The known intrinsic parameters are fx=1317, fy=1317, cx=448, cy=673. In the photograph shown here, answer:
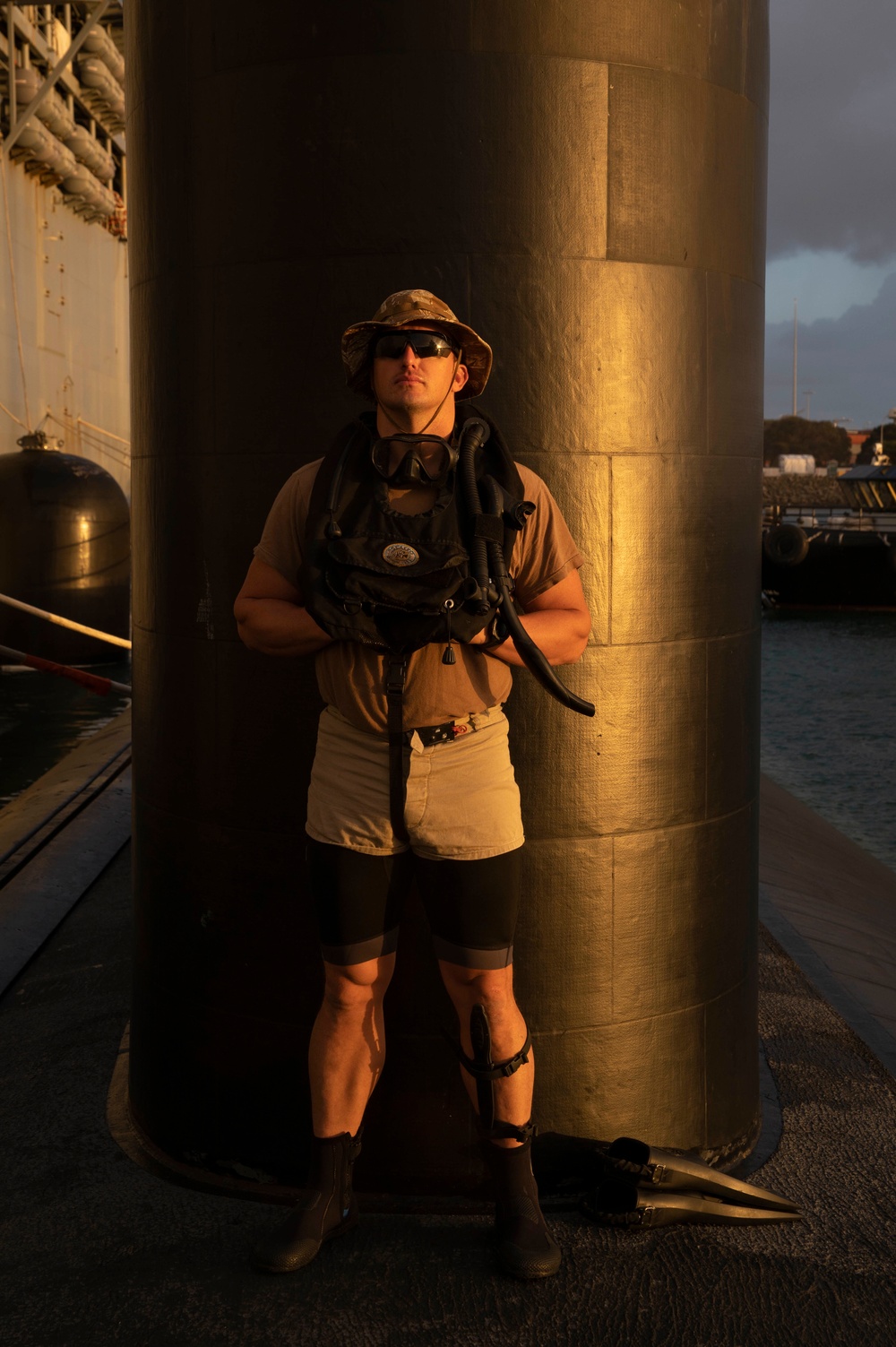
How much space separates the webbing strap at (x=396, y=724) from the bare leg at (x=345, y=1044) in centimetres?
42

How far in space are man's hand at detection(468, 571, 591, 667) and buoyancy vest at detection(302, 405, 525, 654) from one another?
0.14 metres

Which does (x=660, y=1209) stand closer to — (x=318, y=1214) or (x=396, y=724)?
(x=318, y=1214)

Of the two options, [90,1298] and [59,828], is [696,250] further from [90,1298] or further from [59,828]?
[59,828]

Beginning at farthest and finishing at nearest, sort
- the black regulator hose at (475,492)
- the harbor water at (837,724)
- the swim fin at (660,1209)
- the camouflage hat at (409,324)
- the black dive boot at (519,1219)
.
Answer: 1. the harbor water at (837,724)
2. the swim fin at (660,1209)
3. the black dive boot at (519,1219)
4. the camouflage hat at (409,324)
5. the black regulator hose at (475,492)

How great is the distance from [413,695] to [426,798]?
0.23 meters

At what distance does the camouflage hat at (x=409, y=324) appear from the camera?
292cm

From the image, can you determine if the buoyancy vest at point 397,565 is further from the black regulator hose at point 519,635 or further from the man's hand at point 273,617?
the man's hand at point 273,617

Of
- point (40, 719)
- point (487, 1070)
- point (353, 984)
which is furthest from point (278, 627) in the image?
point (40, 719)

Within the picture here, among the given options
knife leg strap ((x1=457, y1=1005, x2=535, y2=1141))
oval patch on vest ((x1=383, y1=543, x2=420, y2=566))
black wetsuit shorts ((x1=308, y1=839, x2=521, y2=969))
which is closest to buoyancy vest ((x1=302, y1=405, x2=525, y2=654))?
oval patch on vest ((x1=383, y1=543, x2=420, y2=566))

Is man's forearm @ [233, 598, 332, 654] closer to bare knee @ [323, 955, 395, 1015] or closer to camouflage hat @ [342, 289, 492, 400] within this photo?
camouflage hat @ [342, 289, 492, 400]

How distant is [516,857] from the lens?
309cm

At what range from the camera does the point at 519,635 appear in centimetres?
286

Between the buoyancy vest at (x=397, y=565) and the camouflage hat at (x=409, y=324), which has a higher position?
the camouflage hat at (x=409, y=324)

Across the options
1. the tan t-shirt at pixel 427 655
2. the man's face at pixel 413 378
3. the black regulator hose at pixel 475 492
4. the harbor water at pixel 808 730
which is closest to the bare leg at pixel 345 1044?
the tan t-shirt at pixel 427 655
